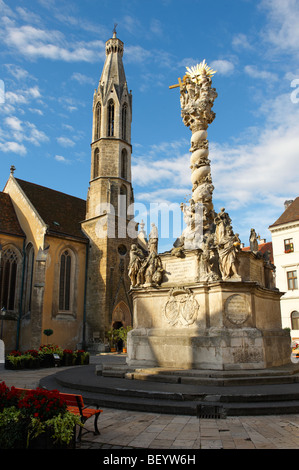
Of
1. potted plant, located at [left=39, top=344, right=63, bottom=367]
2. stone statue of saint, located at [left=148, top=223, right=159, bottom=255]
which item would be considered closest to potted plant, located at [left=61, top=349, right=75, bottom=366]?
potted plant, located at [left=39, top=344, right=63, bottom=367]

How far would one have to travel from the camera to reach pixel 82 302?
30.0 metres

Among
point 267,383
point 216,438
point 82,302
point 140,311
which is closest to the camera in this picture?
point 216,438

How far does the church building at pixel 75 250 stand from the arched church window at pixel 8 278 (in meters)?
0.07

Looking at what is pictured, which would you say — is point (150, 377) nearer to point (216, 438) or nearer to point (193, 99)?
point (216, 438)

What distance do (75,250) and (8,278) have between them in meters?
5.46

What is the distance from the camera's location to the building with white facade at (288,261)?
30.5m

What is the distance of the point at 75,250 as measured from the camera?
99.9 feet

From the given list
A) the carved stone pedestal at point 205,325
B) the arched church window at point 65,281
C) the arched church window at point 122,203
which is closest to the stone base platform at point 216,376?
the carved stone pedestal at point 205,325

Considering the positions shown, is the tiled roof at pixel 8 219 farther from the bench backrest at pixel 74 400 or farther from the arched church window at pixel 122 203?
the bench backrest at pixel 74 400

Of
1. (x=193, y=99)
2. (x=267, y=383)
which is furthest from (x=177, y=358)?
(x=193, y=99)

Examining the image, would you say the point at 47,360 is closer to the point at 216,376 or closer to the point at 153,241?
the point at 153,241

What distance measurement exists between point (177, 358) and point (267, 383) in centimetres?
252

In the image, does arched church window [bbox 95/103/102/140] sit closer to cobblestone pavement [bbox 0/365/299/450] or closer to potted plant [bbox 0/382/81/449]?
cobblestone pavement [bbox 0/365/299/450]

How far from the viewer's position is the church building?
27.6m
